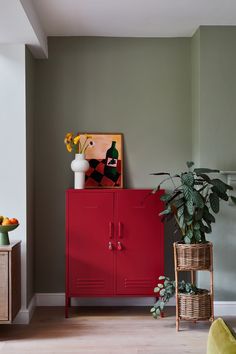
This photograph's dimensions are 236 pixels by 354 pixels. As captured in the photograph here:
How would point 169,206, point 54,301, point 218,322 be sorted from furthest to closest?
point 54,301
point 169,206
point 218,322

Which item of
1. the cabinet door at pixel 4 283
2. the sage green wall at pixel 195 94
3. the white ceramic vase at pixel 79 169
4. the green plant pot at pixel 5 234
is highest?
the sage green wall at pixel 195 94

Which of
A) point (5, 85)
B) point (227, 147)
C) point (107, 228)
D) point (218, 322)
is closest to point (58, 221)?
point (107, 228)

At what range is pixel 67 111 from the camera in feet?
16.0

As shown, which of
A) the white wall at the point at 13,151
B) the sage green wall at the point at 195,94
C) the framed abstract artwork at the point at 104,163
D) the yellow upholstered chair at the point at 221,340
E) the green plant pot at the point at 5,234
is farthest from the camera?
the framed abstract artwork at the point at 104,163

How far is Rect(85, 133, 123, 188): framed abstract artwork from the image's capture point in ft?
15.7

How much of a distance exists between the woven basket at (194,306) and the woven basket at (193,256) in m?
0.24

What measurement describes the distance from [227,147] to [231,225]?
71cm

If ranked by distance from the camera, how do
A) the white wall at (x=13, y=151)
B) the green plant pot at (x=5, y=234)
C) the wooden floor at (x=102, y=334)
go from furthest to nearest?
the white wall at (x=13, y=151) → the green plant pot at (x=5, y=234) → the wooden floor at (x=102, y=334)

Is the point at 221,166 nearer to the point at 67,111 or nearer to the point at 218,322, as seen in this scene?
the point at 67,111

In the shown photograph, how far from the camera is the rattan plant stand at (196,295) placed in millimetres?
4082

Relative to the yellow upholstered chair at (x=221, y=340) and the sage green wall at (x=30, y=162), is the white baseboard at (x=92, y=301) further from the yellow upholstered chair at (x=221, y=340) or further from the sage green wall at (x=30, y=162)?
the yellow upholstered chair at (x=221, y=340)

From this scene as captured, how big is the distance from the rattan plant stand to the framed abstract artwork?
101 centimetres

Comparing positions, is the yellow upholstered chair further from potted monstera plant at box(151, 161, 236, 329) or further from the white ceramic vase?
the white ceramic vase

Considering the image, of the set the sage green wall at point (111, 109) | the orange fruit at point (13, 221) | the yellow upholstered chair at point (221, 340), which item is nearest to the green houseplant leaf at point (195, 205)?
the sage green wall at point (111, 109)
